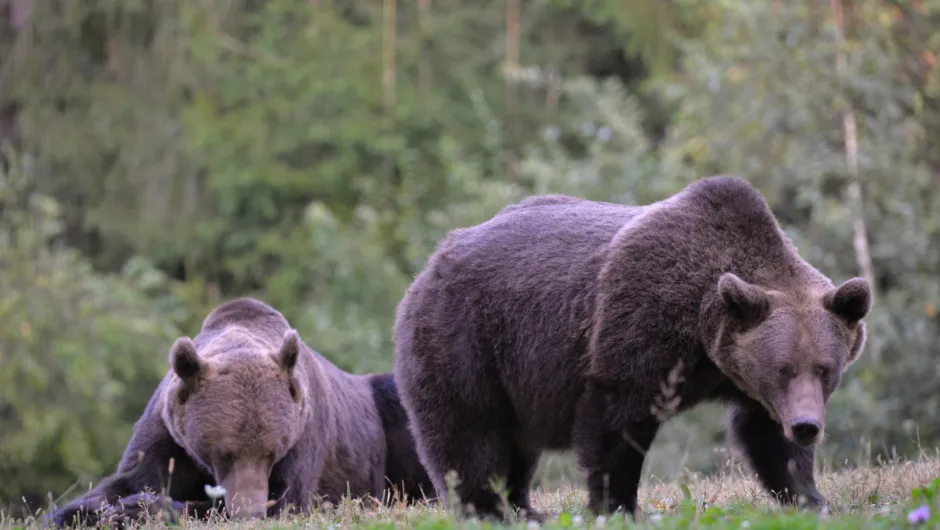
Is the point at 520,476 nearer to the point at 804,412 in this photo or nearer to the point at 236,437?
the point at 236,437

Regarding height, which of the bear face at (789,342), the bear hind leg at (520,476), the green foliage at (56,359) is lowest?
the green foliage at (56,359)

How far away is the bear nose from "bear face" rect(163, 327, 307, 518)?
3.45 meters

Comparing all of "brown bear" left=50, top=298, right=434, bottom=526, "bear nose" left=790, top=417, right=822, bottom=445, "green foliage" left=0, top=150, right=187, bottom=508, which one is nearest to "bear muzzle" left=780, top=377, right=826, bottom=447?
"bear nose" left=790, top=417, right=822, bottom=445

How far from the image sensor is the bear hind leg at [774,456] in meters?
7.23

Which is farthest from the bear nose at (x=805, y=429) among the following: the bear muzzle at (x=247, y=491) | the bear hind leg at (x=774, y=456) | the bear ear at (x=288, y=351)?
the bear ear at (x=288, y=351)

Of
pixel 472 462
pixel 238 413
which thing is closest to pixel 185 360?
pixel 238 413

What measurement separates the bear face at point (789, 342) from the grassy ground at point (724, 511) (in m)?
0.54

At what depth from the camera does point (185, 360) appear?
8.81 meters

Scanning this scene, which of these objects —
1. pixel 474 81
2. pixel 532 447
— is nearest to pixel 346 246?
pixel 474 81

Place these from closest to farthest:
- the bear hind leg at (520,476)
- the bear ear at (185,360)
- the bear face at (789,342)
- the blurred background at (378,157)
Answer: the bear face at (789,342) < the bear hind leg at (520,476) < the bear ear at (185,360) < the blurred background at (378,157)

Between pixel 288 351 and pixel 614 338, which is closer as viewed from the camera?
pixel 614 338

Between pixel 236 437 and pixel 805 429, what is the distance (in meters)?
3.79

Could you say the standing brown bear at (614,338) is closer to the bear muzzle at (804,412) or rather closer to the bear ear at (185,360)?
the bear muzzle at (804,412)

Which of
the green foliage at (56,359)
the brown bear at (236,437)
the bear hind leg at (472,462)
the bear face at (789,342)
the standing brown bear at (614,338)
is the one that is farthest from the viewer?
the green foliage at (56,359)
